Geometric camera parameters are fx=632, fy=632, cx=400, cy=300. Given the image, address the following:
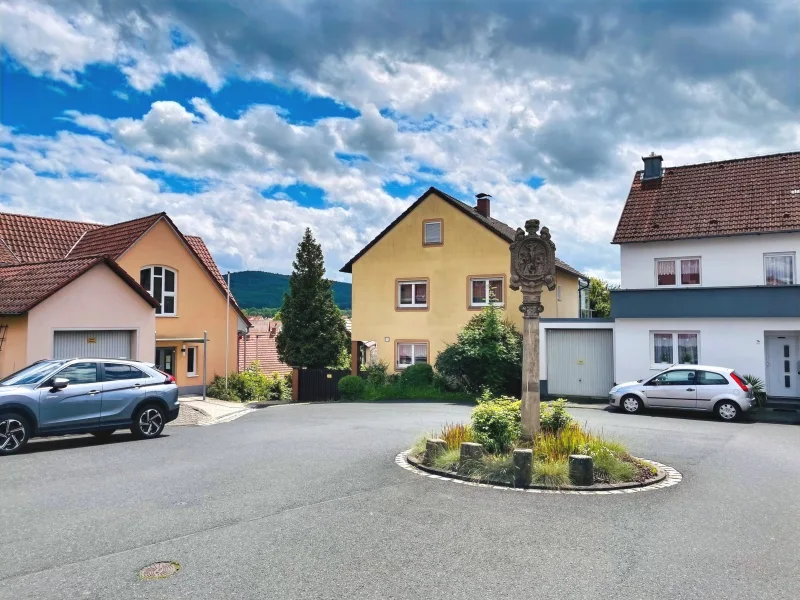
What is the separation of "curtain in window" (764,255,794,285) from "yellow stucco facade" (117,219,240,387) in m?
21.6

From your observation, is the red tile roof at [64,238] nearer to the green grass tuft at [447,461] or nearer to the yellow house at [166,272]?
the yellow house at [166,272]

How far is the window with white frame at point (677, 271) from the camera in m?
22.2

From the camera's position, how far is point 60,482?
8953mm

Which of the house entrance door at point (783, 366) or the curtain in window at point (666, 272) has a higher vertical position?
the curtain in window at point (666, 272)

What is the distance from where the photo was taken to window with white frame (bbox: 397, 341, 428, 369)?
94.6ft

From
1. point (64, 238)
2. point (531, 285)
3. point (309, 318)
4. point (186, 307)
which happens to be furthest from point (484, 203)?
point (531, 285)

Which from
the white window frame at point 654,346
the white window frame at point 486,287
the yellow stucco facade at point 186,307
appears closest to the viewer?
the white window frame at point 654,346

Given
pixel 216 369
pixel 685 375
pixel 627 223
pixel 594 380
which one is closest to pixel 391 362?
pixel 216 369

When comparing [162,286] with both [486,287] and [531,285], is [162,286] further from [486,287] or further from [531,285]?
[531,285]

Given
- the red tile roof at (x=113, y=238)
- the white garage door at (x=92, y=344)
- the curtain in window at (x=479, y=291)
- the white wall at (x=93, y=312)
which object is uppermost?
the red tile roof at (x=113, y=238)

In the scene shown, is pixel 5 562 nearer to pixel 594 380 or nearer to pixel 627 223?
pixel 594 380

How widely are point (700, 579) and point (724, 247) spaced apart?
61.5ft

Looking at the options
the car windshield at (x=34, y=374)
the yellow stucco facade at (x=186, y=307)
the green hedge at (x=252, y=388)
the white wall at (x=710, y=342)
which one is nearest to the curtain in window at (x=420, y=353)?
the green hedge at (x=252, y=388)

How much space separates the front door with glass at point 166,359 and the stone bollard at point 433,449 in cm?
1873
